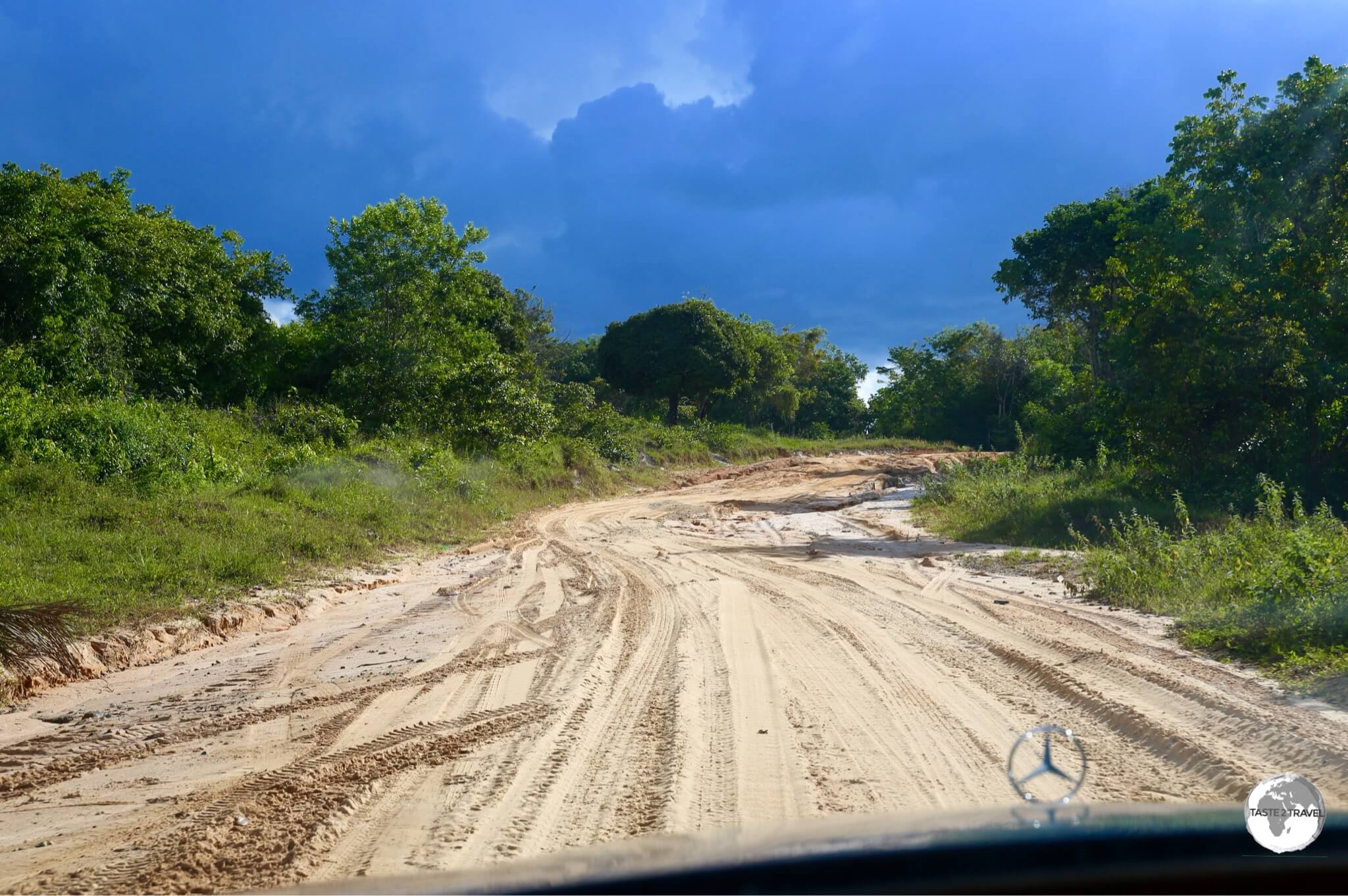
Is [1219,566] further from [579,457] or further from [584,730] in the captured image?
[579,457]

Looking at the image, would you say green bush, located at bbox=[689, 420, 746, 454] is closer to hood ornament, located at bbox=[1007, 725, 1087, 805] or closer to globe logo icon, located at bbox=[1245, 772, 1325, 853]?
hood ornament, located at bbox=[1007, 725, 1087, 805]

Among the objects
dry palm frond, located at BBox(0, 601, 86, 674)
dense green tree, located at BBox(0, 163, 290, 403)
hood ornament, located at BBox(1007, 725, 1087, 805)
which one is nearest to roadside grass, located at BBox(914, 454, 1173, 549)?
hood ornament, located at BBox(1007, 725, 1087, 805)

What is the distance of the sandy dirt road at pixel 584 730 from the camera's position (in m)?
3.13

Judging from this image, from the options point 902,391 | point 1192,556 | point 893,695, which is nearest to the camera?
point 893,695

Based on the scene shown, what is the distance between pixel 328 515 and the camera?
12023 millimetres

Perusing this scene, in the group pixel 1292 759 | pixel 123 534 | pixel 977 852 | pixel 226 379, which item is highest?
pixel 226 379

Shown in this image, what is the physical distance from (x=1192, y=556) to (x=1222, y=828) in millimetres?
7553

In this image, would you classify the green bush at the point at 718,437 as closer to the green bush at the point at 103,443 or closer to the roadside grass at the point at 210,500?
the roadside grass at the point at 210,500

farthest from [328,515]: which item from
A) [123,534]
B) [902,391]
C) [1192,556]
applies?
[902,391]

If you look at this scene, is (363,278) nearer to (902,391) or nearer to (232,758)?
(232,758)

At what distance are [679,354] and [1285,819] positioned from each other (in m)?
36.0

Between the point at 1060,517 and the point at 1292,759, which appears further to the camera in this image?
the point at 1060,517

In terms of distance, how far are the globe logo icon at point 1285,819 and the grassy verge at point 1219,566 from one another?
349 centimetres

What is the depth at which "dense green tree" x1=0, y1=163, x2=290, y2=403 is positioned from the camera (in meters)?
16.0
